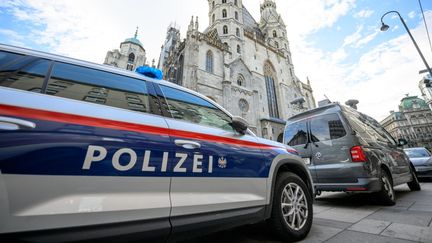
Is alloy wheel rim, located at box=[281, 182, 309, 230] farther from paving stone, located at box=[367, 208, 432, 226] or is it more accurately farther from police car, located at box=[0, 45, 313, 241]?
paving stone, located at box=[367, 208, 432, 226]

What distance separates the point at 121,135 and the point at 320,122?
430 cm

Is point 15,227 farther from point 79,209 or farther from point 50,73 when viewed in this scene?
point 50,73

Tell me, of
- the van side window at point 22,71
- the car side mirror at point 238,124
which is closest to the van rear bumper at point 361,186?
the car side mirror at point 238,124

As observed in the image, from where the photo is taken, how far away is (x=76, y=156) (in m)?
1.11

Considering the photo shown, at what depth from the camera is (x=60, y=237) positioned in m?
1.00

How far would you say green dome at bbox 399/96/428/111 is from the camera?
56.8 m

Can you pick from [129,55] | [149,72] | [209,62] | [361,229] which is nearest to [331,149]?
[361,229]

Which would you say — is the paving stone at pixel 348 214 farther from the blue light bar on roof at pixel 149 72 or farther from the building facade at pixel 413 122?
the building facade at pixel 413 122

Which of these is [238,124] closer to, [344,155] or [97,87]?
[97,87]

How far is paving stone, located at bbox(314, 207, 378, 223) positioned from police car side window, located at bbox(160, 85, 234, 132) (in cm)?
255

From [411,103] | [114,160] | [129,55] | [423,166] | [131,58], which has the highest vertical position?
[129,55]

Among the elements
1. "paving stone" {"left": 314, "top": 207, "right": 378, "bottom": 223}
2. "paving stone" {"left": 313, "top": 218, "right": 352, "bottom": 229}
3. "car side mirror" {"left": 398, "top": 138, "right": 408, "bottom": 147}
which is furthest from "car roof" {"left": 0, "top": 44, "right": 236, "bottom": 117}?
"car side mirror" {"left": 398, "top": 138, "right": 408, "bottom": 147}

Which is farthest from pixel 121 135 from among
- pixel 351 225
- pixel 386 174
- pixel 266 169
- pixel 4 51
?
pixel 386 174

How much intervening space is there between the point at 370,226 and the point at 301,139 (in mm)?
2219
